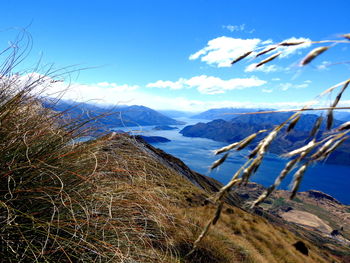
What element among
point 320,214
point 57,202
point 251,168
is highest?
point 251,168

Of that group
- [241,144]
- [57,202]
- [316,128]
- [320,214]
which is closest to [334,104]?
[316,128]

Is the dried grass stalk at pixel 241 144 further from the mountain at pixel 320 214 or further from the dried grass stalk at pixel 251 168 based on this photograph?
the mountain at pixel 320 214

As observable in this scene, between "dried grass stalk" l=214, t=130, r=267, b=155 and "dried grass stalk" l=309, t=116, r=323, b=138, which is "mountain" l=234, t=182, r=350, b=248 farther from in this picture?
"dried grass stalk" l=214, t=130, r=267, b=155

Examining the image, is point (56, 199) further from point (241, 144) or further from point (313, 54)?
point (313, 54)

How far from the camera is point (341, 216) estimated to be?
573 feet

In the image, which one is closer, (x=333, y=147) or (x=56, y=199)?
(x=333, y=147)

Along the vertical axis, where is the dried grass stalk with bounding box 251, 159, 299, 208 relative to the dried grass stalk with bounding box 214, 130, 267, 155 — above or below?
below

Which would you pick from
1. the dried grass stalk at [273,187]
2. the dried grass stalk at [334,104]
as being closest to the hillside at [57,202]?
the dried grass stalk at [273,187]

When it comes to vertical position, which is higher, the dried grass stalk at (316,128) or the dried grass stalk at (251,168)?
the dried grass stalk at (316,128)

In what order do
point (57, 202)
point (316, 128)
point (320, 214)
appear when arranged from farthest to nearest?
point (320, 214) → point (57, 202) → point (316, 128)

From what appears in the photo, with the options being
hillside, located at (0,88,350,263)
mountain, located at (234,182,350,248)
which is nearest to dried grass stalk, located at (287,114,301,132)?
hillside, located at (0,88,350,263)

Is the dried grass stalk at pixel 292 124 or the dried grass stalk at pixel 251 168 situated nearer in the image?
the dried grass stalk at pixel 251 168

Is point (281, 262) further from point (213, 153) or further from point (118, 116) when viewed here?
point (213, 153)

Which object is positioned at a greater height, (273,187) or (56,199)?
(273,187)
